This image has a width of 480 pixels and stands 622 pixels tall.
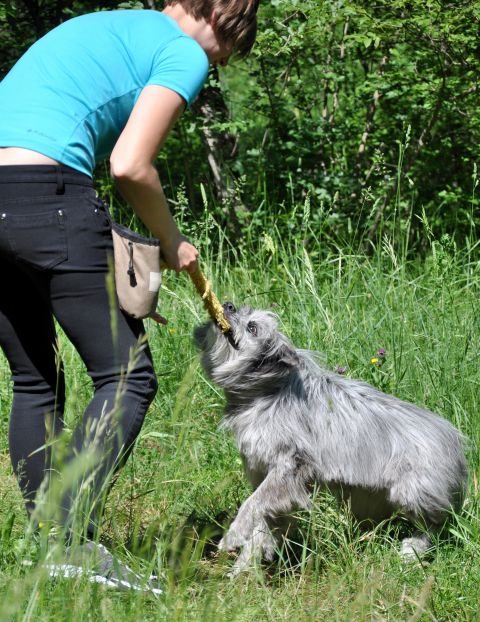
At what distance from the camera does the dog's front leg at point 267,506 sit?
323 cm

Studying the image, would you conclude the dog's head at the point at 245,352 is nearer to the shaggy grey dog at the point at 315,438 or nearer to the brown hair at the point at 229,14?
the shaggy grey dog at the point at 315,438

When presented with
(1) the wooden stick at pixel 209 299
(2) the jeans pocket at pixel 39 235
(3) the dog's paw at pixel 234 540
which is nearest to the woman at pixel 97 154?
(2) the jeans pocket at pixel 39 235

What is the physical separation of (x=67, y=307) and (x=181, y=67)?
780 millimetres

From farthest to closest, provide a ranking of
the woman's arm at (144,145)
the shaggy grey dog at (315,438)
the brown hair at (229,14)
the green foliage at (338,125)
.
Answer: the green foliage at (338,125), the shaggy grey dog at (315,438), the brown hair at (229,14), the woman's arm at (144,145)

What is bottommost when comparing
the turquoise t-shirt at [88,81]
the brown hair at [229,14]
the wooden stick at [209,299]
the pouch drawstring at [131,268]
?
the wooden stick at [209,299]

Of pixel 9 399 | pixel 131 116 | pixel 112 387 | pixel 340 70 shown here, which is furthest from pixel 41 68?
pixel 340 70

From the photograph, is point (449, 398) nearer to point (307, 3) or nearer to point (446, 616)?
point (446, 616)

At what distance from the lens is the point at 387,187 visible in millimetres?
6176

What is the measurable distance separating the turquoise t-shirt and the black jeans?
10 centimetres

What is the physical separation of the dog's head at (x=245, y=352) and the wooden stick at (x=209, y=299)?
2.6 inches

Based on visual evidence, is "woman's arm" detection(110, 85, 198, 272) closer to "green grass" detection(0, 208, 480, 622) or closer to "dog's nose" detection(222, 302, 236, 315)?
"green grass" detection(0, 208, 480, 622)

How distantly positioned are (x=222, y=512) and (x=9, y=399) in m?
1.49

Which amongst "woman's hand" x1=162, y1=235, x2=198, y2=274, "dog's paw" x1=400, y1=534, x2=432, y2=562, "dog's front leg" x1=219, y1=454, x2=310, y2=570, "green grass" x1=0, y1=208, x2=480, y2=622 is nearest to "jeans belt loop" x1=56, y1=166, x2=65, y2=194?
"woman's hand" x1=162, y1=235, x2=198, y2=274

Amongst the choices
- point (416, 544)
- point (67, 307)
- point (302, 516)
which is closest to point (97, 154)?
point (67, 307)
